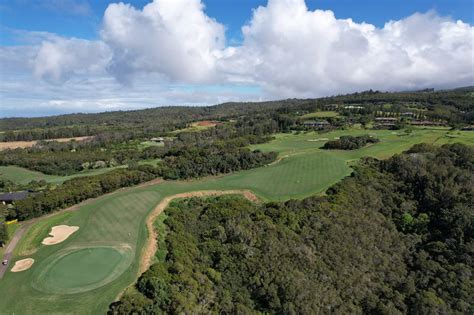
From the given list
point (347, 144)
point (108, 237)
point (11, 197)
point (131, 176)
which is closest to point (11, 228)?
point (108, 237)

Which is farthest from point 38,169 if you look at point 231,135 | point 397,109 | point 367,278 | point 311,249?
point 397,109

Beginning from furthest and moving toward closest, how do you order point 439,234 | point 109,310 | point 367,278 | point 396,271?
point 439,234 → point 396,271 → point 367,278 → point 109,310

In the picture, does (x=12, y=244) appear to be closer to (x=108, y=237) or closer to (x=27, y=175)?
(x=108, y=237)

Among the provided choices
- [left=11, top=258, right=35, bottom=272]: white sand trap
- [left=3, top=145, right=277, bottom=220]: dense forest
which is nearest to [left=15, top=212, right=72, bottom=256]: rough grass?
[left=11, top=258, right=35, bottom=272]: white sand trap

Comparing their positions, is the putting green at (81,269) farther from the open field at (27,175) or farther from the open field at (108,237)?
the open field at (27,175)

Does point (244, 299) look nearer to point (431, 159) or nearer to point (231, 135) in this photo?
point (431, 159)

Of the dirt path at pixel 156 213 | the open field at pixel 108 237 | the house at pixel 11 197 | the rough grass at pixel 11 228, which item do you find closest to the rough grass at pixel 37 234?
the open field at pixel 108 237

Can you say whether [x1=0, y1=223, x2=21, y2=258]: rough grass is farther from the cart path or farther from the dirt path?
the dirt path
